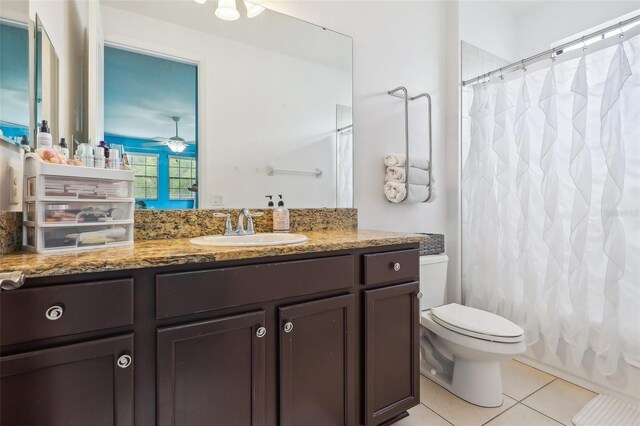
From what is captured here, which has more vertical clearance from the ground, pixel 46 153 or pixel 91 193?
pixel 46 153

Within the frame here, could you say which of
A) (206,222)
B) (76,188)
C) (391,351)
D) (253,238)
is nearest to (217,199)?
(206,222)

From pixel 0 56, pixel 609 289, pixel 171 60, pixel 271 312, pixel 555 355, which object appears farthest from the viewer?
pixel 555 355

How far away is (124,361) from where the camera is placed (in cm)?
85

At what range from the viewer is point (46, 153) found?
950mm

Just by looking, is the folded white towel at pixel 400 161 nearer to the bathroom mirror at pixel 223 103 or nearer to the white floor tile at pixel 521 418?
the bathroom mirror at pixel 223 103

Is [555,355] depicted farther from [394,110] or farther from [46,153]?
[46,153]

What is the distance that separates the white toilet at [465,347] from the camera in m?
1.54

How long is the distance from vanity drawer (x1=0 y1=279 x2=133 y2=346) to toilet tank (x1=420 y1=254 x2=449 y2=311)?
1633mm

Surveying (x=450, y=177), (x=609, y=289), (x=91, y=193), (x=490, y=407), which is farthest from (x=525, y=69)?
(x=91, y=193)

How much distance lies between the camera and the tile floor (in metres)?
1.54

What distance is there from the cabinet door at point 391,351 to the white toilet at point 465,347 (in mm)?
317

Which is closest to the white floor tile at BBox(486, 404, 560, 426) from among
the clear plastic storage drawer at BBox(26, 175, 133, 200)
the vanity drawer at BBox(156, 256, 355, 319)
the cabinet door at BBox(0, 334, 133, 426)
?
the vanity drawer at BBox(156, 256, 355, 319)

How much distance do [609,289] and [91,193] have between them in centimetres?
235

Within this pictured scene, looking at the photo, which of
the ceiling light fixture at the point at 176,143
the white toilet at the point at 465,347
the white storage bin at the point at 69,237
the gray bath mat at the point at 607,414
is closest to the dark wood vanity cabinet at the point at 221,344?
the white storage bin at the point at 69,237
